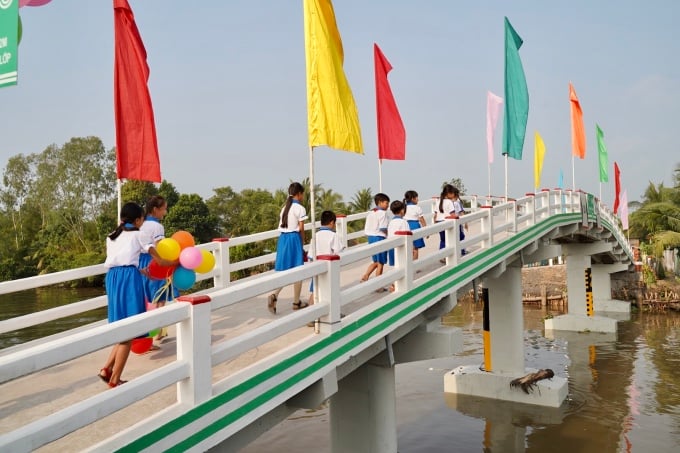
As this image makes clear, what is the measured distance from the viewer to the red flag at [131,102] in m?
6.46

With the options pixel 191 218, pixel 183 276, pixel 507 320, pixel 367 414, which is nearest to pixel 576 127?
pixel 507 320

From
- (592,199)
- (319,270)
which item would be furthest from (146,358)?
(592,199)

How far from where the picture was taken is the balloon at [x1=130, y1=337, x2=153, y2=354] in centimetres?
559

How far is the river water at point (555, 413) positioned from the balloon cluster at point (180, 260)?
8.99 m

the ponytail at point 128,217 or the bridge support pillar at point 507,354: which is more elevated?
the ponytail at point 128,217

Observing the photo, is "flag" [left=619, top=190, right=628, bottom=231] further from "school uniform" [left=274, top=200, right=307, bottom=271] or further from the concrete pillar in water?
"school uniform" [left=274, top=200, right=307, bottom=271]

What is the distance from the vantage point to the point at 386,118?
11.2 meters

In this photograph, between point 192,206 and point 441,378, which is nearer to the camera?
point 441,378

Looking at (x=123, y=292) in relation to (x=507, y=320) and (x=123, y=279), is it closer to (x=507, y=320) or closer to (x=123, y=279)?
(x=123, y=279)

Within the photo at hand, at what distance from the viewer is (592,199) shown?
2194 centimetres

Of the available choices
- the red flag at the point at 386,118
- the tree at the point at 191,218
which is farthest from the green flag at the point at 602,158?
the tree at the point at 191,218

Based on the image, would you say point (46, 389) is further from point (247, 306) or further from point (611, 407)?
point (611, 407)

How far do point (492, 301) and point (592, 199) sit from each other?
8.92 metres

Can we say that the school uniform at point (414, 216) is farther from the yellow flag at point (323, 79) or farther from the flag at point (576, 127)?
the flag at point (576, 127)
